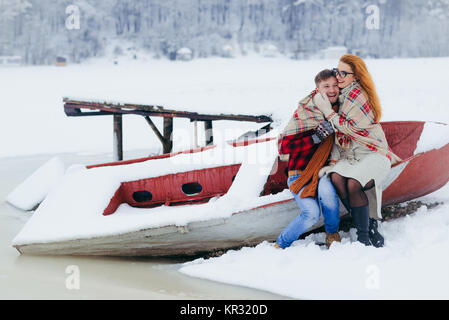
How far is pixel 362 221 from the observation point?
3674 millimetres

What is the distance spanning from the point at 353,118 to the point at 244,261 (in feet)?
5.21

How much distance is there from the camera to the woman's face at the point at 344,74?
357 cm

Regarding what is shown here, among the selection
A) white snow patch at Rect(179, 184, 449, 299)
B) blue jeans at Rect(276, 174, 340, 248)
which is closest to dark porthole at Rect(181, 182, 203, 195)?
white snow patch at Rect(179, 184, 449, 299)

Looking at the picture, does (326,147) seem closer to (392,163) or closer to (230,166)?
(392,163)

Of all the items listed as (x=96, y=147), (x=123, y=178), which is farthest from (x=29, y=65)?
(x=123, y=178)

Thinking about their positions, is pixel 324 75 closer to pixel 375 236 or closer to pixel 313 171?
pixel 313 171

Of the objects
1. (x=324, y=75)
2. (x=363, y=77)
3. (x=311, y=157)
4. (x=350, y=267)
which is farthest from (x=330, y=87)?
(x=350, y=267)

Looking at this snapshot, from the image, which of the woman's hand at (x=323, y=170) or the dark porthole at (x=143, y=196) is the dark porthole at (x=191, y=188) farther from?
the woman's hand at (x=323, y=170)

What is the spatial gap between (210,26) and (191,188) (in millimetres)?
28793

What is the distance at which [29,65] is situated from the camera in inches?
1187

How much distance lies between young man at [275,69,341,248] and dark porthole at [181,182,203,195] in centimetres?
188

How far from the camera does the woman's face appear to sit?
11.7 feet

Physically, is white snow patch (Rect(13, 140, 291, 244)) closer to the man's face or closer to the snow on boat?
the snow on boat

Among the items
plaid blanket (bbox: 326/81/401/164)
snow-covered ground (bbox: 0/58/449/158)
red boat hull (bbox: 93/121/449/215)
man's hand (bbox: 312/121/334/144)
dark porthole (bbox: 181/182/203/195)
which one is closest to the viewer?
plaid blanket (bbox: 326/81/401/164)
